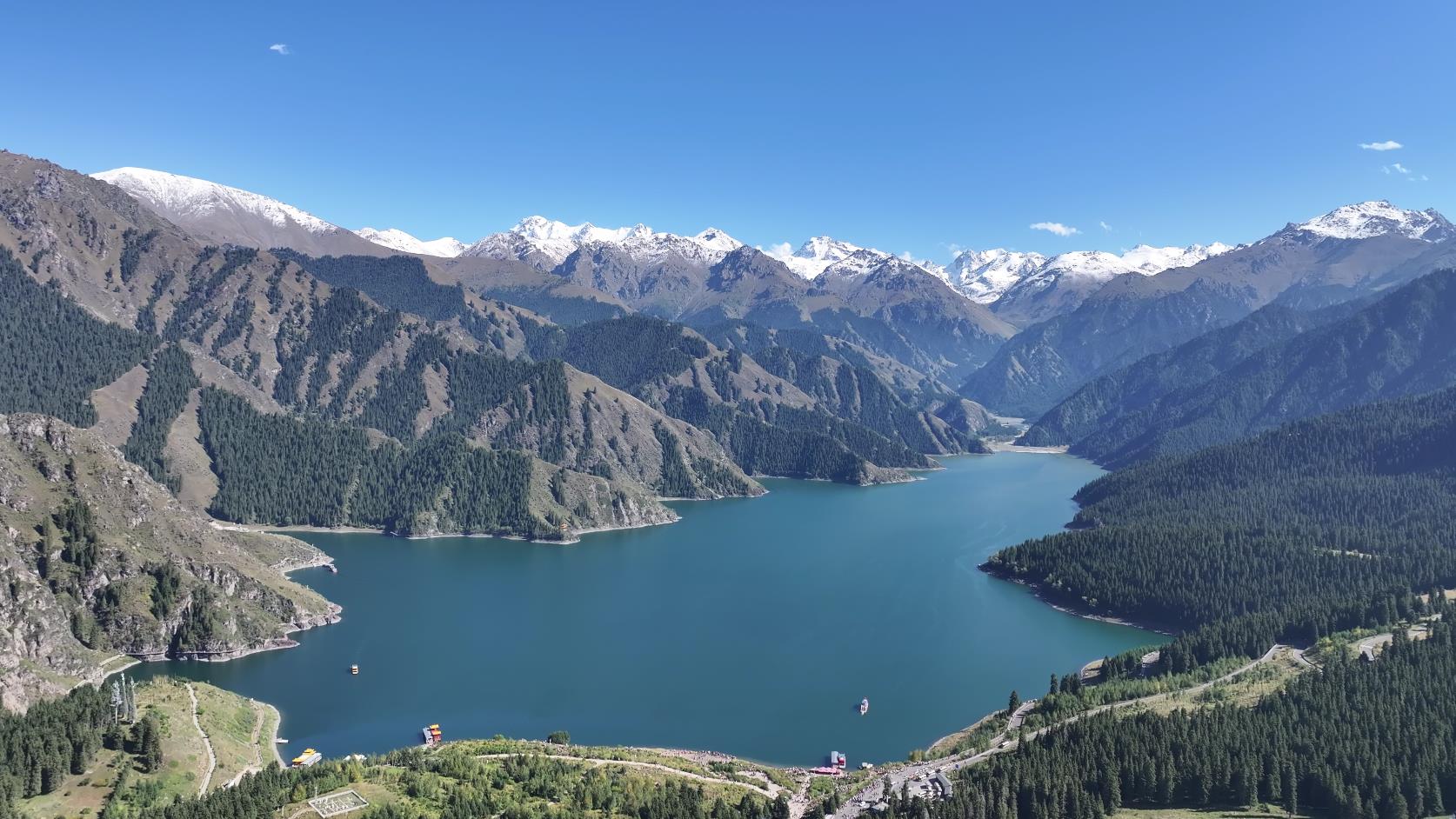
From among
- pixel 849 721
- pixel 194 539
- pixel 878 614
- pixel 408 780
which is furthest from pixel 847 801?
pixel 194 539

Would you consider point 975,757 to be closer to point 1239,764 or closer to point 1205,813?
point 1205,813

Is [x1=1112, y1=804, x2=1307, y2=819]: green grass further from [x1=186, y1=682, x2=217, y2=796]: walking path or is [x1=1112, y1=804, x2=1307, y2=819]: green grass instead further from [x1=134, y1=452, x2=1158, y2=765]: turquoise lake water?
[x1=186, y1=682, x2=217, y2=796]: walking path

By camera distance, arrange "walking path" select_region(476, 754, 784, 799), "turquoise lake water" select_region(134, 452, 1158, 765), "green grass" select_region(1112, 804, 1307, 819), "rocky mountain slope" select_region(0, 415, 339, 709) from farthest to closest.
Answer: "rocky mountain slope" select_region(0, 415, 339, 709) → "turquoise lake water" select_region(134, 452, 1158, 765) → "walking path" select_region(476, 754, 784, 799) → "green grass" select_region(1112, 804, 1307, 819)

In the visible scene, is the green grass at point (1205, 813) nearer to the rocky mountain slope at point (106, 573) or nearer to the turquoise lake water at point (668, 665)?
the turquoise lake water at point (668, 665)

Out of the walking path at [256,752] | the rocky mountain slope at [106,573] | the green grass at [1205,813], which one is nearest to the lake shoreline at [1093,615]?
the green grass at [1205,813]

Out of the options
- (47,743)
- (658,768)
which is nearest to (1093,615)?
(658,768)

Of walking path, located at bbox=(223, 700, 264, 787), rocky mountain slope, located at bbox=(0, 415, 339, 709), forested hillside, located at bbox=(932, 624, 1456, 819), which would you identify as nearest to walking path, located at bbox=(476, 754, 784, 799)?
forested hillside, located at bbox=(932, 624, 1456, 819)
